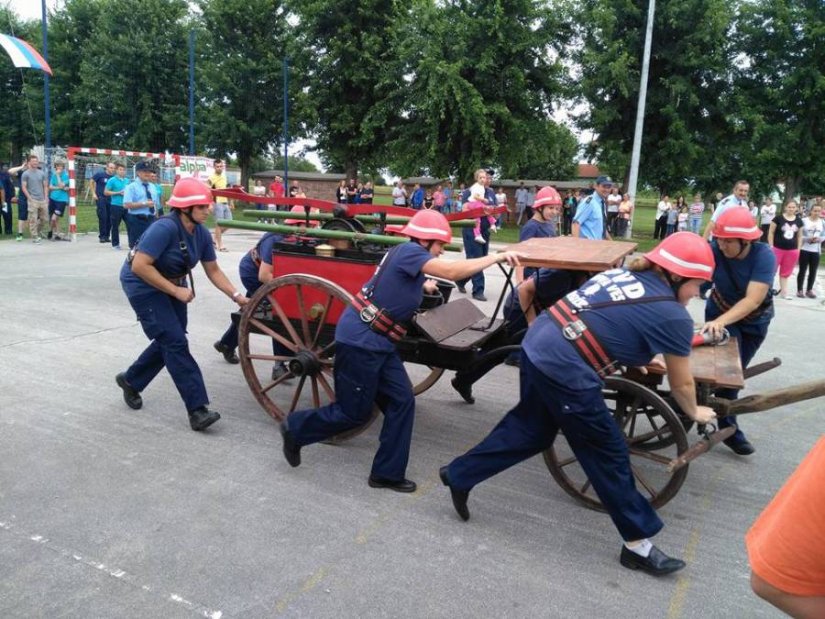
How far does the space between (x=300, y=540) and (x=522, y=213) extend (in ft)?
82.6

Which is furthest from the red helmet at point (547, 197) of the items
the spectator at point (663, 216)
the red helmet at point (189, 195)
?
the spectator at point (663, 216)

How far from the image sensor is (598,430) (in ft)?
9.45

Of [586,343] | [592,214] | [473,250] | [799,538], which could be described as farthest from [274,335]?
[473,250]

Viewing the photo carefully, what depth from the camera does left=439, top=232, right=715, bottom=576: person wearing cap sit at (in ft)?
9.35

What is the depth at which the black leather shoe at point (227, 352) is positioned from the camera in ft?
19.2

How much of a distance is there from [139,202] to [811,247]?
1117cm

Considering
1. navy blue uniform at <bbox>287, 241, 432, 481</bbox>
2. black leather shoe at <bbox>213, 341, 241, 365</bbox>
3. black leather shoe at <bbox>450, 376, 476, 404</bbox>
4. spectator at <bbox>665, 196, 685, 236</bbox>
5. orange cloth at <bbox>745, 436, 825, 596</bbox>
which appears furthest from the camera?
spectator at <bbox>665, 196, 685, 236</bbox>

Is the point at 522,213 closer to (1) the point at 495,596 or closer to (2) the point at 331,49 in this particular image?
(2) the point at 331,49

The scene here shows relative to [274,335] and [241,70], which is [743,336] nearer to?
[274,335]

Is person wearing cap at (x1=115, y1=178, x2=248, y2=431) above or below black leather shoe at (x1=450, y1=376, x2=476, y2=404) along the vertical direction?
above

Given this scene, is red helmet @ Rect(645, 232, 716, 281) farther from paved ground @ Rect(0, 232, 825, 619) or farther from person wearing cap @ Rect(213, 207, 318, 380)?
person wearing cap @ Rect(213, 207, 318, 380)

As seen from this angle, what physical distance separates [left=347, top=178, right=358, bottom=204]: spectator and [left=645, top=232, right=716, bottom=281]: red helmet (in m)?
21.6

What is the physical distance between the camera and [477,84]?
23.4m

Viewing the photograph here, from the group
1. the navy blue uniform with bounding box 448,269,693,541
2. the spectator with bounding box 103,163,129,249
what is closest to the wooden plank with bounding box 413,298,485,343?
the navy blue uniform with bounding box 448,269,693,541
